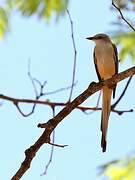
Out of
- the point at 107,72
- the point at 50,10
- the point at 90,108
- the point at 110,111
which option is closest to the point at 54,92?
the point at 90,108

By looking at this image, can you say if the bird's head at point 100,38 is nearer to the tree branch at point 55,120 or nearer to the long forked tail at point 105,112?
the long forked tail at point 105,112

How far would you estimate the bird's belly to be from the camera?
20.1 ft

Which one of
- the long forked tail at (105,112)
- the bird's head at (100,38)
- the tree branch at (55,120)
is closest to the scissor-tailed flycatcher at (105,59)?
the bird's head at (100,38)

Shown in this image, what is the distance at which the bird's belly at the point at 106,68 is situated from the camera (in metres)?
6.12

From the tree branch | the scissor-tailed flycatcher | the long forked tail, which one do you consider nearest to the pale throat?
the scissor-tailed flycatcher

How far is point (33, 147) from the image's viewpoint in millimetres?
3934

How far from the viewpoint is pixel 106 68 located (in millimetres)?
6129

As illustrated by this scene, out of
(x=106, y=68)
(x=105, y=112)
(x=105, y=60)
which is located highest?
(x=105, y=60)

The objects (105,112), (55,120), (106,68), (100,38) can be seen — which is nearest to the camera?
(55,120)

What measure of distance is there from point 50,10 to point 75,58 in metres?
1.18

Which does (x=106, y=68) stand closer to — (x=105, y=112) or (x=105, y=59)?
(x=105, y=59)

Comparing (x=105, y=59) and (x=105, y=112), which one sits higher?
(x=105, y=59)

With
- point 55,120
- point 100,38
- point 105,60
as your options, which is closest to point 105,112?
point 55,120

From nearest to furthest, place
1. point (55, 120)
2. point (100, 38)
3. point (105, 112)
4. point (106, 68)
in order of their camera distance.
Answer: point (55, 120) < point (105, 112) < point (106, 68) < point (100, 38)
